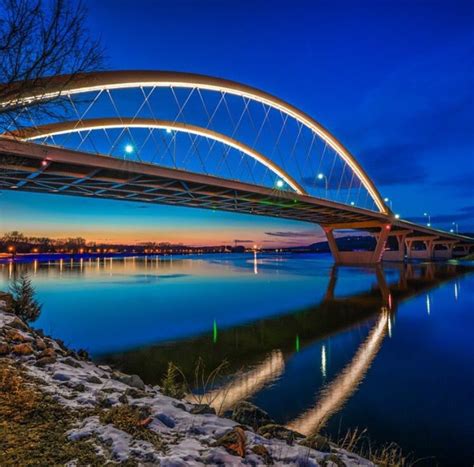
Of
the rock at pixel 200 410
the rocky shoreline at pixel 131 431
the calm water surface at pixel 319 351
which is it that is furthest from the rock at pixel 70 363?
the rock at pixel 200 410

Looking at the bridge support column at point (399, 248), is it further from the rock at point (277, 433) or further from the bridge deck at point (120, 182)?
the rock at point (277, 433)

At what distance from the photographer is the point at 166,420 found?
4141 millimetres

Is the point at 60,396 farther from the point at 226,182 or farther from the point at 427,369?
the point at 226,182

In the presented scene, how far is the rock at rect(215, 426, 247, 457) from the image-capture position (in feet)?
11.4

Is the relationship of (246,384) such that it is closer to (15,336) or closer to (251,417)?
(251,417)

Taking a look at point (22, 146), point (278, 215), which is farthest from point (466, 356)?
point (278, 215)

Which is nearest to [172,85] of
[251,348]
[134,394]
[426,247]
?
[251,348]

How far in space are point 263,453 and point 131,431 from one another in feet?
4.50

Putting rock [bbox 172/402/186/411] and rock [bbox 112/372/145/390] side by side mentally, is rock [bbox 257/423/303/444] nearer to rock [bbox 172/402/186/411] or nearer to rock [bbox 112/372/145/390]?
rock [bbox 172/402/186/411]

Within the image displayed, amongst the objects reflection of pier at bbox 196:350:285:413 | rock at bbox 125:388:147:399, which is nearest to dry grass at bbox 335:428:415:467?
reflection of pier at bbox 196:350:285:413

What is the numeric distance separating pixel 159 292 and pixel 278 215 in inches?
947

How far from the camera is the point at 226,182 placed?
27734 millimetres

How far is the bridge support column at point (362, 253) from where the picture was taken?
59.7 metres

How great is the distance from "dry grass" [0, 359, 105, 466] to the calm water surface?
2.96m
